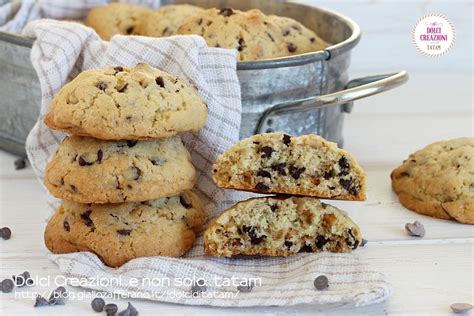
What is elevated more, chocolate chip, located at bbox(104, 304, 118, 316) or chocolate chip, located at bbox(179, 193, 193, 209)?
chocolate chip, located at bbox(179, 193, 193, 209)

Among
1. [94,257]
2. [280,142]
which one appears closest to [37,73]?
[94,257]

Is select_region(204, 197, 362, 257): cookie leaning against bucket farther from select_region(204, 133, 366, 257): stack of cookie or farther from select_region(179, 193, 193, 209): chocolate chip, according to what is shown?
select_region(179, 193, 193, 209): chocolate chip

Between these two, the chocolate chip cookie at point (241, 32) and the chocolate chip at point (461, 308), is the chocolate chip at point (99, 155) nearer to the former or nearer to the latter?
the chocolate chip cookie at point (241, 32)

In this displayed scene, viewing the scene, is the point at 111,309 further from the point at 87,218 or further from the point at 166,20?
the point at 166,20

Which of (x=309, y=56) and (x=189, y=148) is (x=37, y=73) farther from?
(x=309, y=56)

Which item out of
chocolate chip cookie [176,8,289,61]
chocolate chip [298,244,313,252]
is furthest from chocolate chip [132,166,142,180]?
chocolate chip cookie [176,8,289,61]

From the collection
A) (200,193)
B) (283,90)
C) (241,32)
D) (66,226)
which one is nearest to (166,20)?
(241,32)
